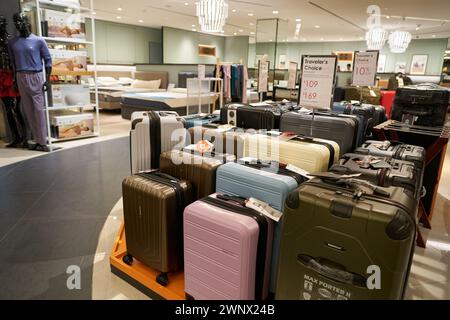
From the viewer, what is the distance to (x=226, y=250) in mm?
1432

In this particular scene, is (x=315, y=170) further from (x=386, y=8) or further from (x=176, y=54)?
(x=176, y=54)

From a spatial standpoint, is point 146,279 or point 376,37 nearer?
point 146,279

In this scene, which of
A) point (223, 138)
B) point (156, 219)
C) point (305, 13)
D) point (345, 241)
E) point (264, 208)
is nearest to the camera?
point (345, 241)

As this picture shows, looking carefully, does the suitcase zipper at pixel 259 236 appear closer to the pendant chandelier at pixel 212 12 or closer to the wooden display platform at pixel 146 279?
the wooden display platform at pixel 146 279

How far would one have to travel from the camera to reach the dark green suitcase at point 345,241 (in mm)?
1101

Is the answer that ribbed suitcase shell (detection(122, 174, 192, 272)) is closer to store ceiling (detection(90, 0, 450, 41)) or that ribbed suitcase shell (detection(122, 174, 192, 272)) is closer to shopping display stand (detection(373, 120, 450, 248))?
shopping display stand (detection(373, 120, 450, 248))

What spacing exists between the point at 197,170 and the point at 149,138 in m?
0.63

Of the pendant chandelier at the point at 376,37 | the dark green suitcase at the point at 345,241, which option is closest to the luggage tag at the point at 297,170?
the dark green suitcase at the point at 345,241

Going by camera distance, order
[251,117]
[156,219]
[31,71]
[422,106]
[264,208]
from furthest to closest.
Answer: [31,71]
[422,106]
[251,117]
[156,219]
[264,208]

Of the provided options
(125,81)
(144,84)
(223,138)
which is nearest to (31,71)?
(223,138)

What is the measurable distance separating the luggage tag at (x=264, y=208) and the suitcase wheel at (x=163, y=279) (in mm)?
686

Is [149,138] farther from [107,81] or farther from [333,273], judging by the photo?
[107,81]
